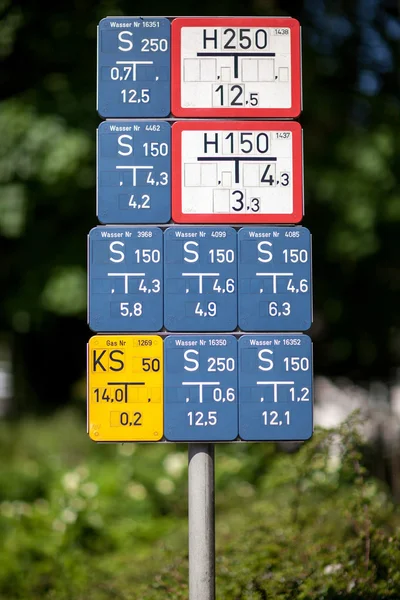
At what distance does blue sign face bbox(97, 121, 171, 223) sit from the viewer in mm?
3119

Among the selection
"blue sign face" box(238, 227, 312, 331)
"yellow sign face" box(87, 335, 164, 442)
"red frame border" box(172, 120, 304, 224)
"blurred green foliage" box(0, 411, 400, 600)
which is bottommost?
"blurred green foliage" box(0, 411, 400, 600)

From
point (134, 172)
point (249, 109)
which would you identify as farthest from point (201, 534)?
point (249, 109)

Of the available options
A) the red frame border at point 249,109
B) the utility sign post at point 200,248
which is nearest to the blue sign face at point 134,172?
the utility sign post at point 200,248

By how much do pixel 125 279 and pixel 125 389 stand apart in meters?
0.43

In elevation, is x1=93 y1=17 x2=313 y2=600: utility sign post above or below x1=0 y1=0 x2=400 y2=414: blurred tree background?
below

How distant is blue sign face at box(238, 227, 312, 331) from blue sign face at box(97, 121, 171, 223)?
0.37 meters

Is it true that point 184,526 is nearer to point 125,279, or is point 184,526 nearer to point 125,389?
point 125,389

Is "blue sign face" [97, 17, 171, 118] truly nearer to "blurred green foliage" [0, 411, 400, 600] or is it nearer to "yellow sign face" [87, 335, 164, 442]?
"yellow sign face" [87, 335, 164, 442]

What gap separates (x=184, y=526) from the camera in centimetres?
557

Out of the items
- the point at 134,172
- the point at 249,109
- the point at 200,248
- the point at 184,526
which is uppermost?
the point at 249,109

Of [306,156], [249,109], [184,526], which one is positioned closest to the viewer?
[249,109]

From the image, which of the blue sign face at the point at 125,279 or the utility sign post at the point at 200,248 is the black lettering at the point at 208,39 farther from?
the blue sign face at the point at 125,279

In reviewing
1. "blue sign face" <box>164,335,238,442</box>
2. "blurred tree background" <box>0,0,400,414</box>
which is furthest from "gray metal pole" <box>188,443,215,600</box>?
"blurred tree background" <box>0,0,400,414</box>

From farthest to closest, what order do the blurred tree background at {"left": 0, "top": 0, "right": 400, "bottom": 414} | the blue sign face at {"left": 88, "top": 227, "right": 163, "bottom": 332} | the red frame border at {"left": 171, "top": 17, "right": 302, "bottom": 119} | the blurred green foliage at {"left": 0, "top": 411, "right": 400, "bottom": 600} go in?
1. the blurred tree background at {"left": 0, "top": 0, "right": 400, "bottom": 414}
2. the blurred green foliage at {"left": 0, "top": 411, "right": 400, "bottom": 600}
3. the red frame border at {"left": 171, "top": 17, "right": 302, "bottom": 119}
4. the blue sign face at {"left": 88, "top": 227, "right": 163, "bottom": 332}
